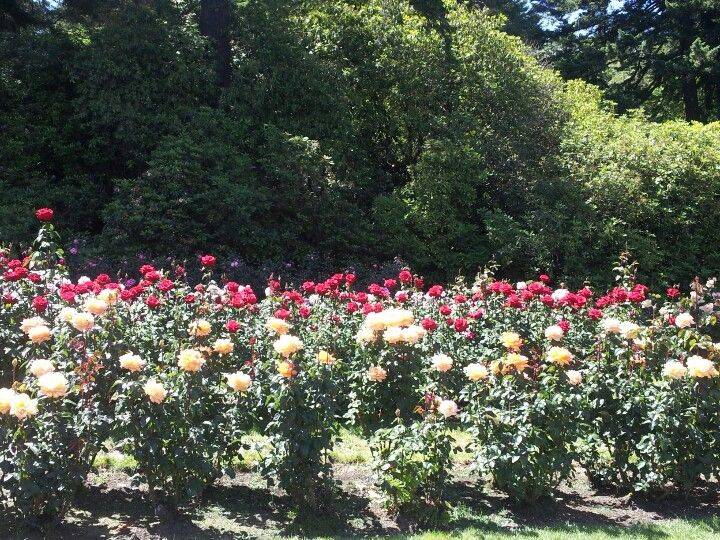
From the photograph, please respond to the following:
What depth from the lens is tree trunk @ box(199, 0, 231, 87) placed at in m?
12.0

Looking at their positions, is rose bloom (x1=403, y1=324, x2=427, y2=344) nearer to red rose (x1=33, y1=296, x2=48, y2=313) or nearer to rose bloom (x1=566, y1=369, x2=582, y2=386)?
rose bloom (x1=566, y1=369, x2=582, y2=386)

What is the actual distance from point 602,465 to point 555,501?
0.42 metres

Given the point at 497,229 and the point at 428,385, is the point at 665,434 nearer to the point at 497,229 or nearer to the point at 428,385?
the point at 428,385

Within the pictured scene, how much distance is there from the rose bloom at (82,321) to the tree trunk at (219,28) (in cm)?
873

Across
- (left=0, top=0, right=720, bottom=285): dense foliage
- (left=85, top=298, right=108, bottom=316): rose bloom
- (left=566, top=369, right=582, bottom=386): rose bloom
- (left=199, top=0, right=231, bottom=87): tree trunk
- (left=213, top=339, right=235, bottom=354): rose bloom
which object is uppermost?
(left=199, top=0, right=231, bottom=87): tree trunk

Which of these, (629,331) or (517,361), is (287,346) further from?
(629,331)

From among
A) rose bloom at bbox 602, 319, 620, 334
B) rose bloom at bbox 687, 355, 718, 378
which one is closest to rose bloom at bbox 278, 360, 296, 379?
rose bloom at bbox 602, 319, 620, 334

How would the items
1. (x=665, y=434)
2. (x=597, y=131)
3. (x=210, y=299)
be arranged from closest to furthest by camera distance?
1. (x=665, y=434)
2. (x=210, y=299)
3. (x=597, y=131)

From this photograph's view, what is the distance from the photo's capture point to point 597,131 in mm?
11820

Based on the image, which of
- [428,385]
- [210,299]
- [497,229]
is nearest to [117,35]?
[497,229]

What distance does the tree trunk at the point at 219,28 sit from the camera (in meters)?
12.0

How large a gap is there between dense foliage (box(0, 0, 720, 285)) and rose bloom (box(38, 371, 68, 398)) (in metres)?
5.77

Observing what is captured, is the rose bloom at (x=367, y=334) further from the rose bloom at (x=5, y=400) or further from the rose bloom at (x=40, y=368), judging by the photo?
the rose bloom at (x=5, y=400)

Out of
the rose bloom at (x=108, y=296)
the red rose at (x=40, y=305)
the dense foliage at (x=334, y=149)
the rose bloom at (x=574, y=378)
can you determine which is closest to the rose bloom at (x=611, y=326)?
the rose bloom at (x=574, y=378)
